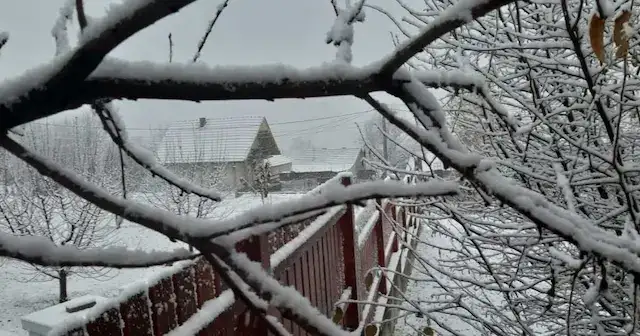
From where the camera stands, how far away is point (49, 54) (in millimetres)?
871

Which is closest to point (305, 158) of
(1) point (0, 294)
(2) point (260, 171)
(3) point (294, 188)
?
(3) point (294, 188)

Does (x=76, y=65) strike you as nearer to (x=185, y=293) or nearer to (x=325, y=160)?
(x=185, y=293)

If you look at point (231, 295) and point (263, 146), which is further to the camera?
point (263, 146)

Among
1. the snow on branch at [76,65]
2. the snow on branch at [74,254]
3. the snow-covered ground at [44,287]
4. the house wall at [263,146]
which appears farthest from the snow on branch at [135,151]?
the house wall at [263,146]

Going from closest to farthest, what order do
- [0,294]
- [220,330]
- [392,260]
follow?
[220,330] < [392,260] < [0,294]

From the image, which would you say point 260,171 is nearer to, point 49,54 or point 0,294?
point 0,294

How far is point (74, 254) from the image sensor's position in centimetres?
60

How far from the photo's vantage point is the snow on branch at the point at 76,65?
524 millimetres

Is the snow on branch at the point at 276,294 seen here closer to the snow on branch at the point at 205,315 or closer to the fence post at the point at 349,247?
the snow on branch at the point at 205,315

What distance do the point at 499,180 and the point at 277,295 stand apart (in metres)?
0.32

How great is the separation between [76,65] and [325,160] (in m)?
38.6

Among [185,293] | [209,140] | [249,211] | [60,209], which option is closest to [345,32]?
[249,211]

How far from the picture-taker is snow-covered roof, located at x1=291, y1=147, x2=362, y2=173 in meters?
36.5

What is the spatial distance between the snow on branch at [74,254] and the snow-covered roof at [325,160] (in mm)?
34692
